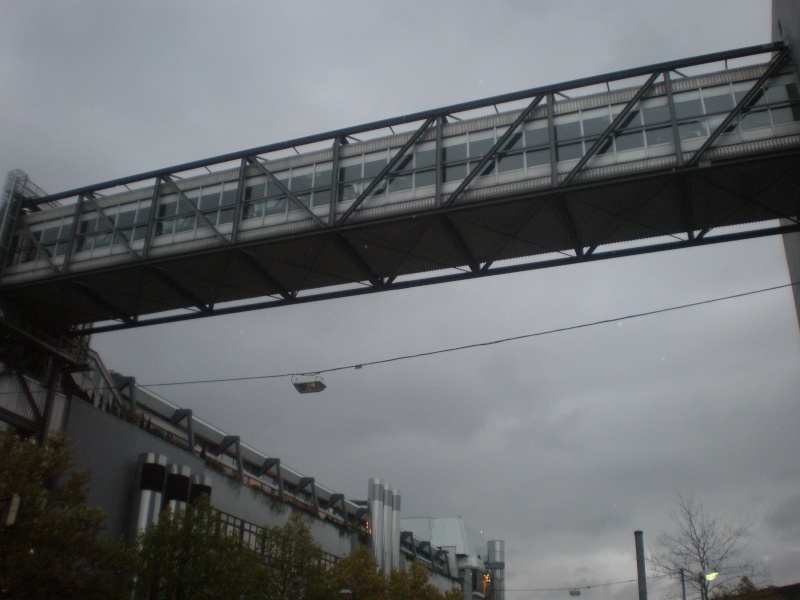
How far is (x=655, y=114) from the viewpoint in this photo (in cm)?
3097

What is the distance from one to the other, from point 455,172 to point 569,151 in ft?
14.6

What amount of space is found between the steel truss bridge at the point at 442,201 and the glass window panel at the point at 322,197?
0.10 m

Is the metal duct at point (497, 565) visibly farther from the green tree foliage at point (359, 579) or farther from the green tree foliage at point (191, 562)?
the green tree foliage at point (191, 562)

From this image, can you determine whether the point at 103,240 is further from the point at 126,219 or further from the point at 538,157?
the point at 538,157

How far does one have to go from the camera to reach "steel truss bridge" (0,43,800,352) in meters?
29.9

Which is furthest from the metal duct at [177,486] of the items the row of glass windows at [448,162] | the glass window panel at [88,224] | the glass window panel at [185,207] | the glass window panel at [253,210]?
the glass window panel at [253,210]

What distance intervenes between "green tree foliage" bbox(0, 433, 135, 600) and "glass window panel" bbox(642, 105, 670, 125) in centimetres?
2323

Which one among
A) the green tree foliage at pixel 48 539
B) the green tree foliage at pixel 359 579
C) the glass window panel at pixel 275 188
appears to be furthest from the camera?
the green tree foliage at pixel 359 579

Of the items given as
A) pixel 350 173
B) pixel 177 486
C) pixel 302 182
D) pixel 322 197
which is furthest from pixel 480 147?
pixel 177 486

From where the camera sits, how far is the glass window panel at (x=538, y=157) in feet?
104

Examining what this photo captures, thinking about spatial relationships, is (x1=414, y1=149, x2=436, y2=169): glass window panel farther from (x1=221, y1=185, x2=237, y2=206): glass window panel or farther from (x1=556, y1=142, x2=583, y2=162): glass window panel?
(x1=221, y1=185, x2=237, y2=206): glass window panel

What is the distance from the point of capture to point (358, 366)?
31.6m

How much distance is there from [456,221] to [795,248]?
58.4 ft

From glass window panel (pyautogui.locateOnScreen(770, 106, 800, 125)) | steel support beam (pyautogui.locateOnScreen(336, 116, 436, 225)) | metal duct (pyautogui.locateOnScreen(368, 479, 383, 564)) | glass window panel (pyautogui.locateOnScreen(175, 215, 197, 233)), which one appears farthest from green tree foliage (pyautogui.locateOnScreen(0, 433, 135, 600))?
metal duct (pyautogui.locateOnScreen(368, 479, 383, 564))
